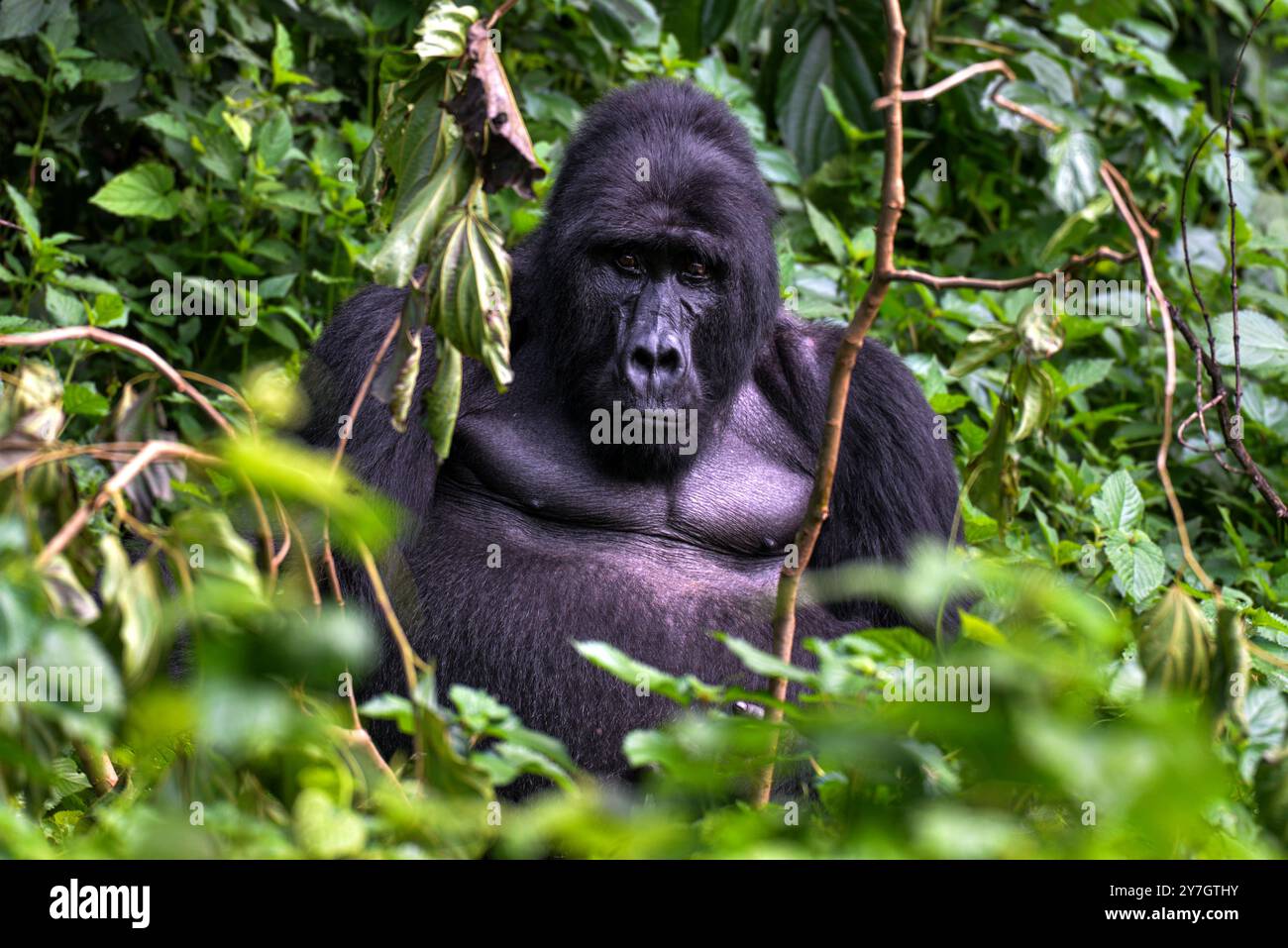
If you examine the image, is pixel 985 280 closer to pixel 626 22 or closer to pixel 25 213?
pixel 25 213

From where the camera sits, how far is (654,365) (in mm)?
3539

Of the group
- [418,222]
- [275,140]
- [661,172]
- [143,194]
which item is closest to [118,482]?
[418,222]

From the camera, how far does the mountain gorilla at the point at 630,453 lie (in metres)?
3.54

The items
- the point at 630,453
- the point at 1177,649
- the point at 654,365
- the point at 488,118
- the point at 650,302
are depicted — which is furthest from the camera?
the point at 630,453

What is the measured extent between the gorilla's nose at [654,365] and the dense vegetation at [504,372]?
0.61 m

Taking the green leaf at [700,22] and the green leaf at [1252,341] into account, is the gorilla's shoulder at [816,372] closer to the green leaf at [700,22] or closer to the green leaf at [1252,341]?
the green leaf at [1252,341]

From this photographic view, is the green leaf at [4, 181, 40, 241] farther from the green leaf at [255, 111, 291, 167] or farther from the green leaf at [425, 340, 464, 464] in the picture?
the green leaf at [425, 340, 464, 464]

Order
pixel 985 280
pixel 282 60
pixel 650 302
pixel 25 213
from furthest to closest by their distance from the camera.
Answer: pixel 282 60 < pixel 25 213 < pixel 650 302 < pixel 985 280

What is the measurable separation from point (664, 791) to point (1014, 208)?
18.1 ft

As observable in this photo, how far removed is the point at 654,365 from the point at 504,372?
1364 millimetres

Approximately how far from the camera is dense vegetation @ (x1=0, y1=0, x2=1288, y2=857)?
1.51 meters

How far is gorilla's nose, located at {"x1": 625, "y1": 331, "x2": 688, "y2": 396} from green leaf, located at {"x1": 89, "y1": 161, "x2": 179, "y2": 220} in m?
2.26
